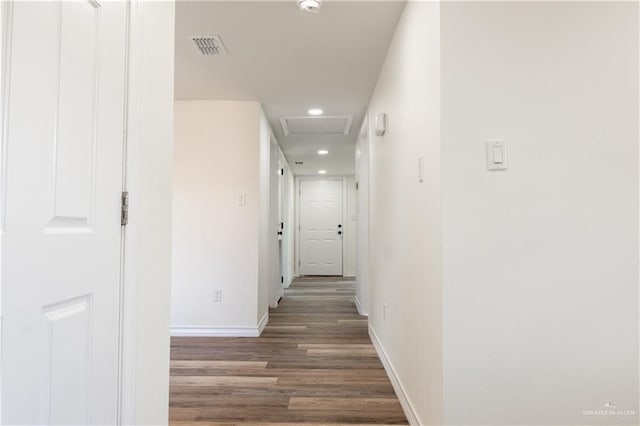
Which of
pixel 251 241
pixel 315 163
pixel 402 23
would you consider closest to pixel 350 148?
pixel 315 163

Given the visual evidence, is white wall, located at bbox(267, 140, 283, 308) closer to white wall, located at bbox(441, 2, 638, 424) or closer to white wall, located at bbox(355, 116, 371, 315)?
white wall, located at bbox(355, 116, 371, 315)

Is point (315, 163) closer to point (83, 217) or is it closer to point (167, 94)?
point (167, 94)

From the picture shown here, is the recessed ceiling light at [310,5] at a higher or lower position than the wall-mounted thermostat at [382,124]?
higher

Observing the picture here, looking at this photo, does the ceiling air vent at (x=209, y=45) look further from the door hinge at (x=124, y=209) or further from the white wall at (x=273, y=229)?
the white wall at (x=273, y=229)

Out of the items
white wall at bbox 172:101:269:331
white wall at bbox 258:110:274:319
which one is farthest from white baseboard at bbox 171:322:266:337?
white wall at bbox 258:110:274:319

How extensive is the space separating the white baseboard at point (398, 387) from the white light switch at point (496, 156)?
46.6 inches

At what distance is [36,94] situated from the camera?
2.72 feet

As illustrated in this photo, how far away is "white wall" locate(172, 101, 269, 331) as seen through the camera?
3.87 meters

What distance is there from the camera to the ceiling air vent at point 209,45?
2581 mm

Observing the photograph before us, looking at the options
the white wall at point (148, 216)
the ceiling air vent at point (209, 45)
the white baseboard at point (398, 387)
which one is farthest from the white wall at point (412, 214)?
the ceiling air vent at point (209, 45)

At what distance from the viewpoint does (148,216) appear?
4.17ft

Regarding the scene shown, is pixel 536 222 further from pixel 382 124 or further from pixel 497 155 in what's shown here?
pixel 382 124

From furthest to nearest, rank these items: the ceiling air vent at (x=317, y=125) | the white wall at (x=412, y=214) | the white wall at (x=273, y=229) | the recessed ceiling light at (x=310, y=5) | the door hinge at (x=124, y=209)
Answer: the white wall at (x=273, y=229)
the ceiling air vent at (x=317, y=125)
the recessed ceiling light at (x=310, y=5)
the white wall at (x=412, y=214)
the door hinge at (x=124, y=209)

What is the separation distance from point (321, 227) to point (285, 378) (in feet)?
19.8
